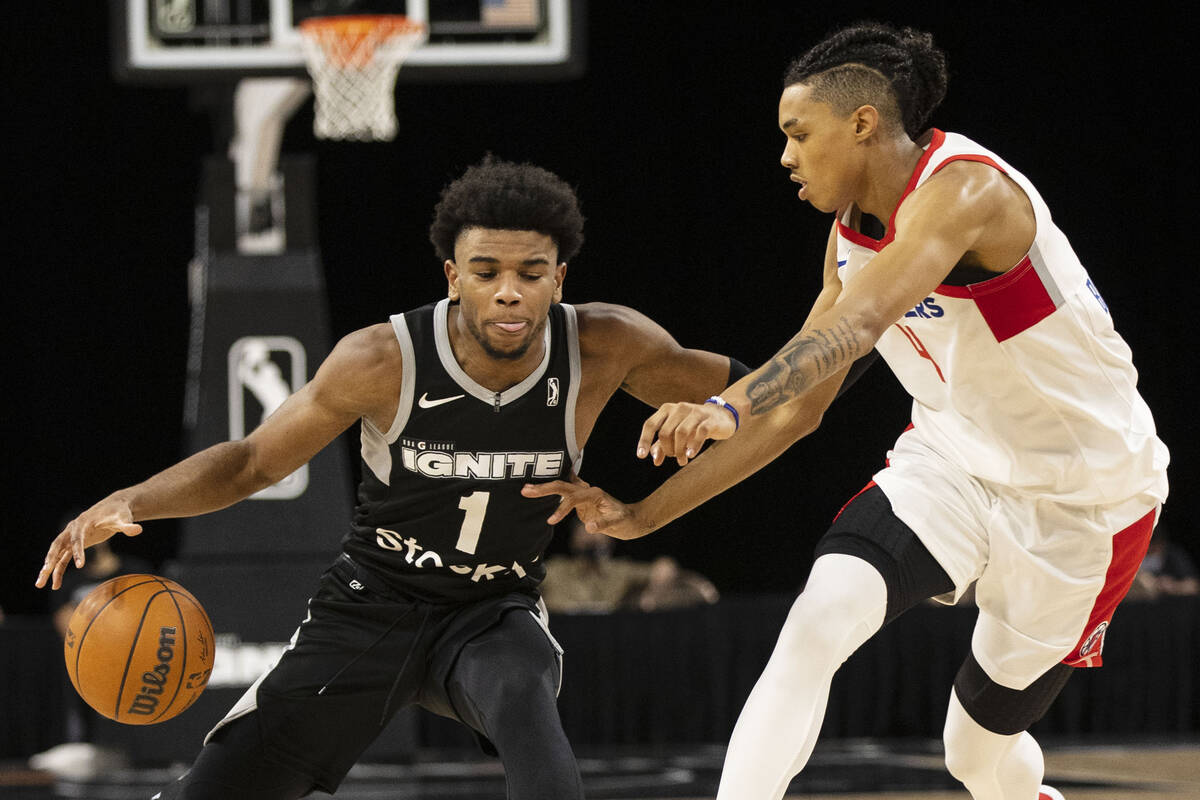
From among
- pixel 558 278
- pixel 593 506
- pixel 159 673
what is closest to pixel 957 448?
pixel 593 506

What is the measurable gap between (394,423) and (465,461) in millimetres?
180

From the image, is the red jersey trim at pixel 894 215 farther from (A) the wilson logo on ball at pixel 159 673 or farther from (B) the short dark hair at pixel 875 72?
(A) the wilson logo on ball at pixel 159 673

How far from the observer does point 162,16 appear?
7270 mm

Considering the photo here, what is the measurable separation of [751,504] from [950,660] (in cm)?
420

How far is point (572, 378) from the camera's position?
351 centimetres

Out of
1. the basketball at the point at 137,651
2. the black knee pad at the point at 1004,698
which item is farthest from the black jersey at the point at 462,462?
the black knee pad at the point at 1004,698

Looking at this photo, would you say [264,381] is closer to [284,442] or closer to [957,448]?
A: [284,442]

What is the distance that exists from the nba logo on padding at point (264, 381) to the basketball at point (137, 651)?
12.8 ft

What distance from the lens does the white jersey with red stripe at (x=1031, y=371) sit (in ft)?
10.8

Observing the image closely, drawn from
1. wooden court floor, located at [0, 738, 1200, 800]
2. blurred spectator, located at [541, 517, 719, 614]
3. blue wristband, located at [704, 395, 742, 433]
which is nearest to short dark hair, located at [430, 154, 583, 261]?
blue wristband, located at [704, 395, 742, 433]

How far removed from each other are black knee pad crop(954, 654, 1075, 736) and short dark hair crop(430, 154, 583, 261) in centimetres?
136

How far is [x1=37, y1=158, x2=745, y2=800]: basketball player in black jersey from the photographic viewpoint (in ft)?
11.1

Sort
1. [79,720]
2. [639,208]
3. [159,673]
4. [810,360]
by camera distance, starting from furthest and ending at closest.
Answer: [639,208] < [79,720] < [159,673] < [810,360]

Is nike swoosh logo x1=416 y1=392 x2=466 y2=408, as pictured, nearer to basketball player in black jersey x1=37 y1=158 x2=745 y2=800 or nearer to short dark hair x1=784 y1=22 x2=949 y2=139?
basketball player in black jersey x1=37 y1=158 x2=745 y2=800
